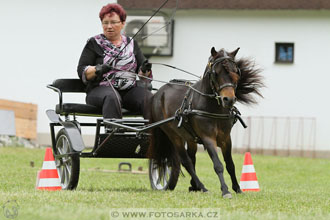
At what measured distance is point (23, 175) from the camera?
12.1 meters

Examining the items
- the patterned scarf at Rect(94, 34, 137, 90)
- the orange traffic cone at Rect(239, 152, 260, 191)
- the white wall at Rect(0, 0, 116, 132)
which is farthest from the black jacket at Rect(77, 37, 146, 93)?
the white wall at Rect(0, 0, 116, 132)

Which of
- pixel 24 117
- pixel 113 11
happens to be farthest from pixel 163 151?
pixel 24 117

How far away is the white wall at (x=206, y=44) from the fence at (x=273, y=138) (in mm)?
351

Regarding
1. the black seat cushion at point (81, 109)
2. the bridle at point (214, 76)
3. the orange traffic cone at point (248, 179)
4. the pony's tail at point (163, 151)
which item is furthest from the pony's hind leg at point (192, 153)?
the bridle at point (214, 76)

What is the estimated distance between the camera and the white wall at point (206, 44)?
23.6 metres

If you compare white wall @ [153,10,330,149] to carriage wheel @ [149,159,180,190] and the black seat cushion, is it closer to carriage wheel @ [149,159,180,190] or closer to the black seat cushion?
carriage wheel @ [149,159,180,190]

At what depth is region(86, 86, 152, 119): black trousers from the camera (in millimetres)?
7926

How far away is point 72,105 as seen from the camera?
8.25 metres

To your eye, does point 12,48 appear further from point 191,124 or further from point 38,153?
point 191,124

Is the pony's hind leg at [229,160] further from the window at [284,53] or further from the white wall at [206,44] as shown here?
the window at [284,53]

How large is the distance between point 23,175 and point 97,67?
15.4 feet

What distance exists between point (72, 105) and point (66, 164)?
0.68 m

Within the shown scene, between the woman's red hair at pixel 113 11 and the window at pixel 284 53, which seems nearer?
the woman's red hair at pixel 113 11

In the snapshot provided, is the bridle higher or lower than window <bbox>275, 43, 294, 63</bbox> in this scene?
lower
